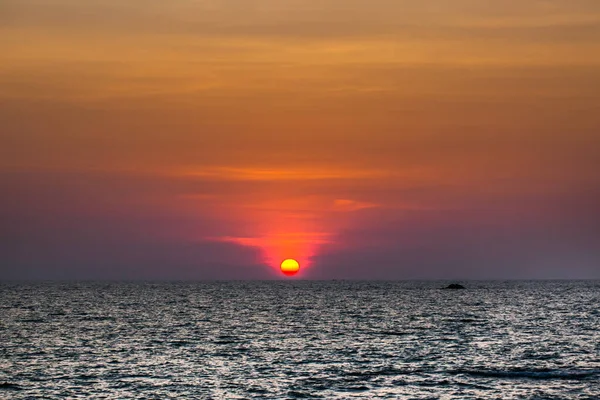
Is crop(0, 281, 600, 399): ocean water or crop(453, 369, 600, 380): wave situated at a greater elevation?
crop(0, 281, 600, 399): ocean water

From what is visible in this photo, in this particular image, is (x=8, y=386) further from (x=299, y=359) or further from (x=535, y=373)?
(x=535, y=373)

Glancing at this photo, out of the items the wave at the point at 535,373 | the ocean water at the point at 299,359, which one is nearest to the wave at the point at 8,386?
the ocean water at the point at 299,359

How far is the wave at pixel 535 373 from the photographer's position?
214 feet

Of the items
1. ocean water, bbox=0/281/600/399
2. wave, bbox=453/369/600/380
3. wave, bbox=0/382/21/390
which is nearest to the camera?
ocean water, bbox=0/281/600/399

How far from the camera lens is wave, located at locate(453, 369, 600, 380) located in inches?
2574

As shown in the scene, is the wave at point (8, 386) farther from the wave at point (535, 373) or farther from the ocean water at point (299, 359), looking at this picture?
the wave at point (535, 373)

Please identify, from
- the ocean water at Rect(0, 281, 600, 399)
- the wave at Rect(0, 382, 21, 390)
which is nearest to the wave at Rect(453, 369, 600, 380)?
the ocean water at Rect(0, 281, 600, 399)

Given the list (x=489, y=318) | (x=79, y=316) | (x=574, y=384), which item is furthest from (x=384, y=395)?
(x=79, y=316)

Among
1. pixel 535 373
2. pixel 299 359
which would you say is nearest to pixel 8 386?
pixel 299 359

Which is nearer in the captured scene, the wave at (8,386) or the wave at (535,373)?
the wave at (8,386)

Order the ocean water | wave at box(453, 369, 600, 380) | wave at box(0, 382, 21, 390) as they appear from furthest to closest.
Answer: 1. wave at box(453, 369, 600, 380)
2. wave at box(0, 382, 21, 390)
3. the ocean water

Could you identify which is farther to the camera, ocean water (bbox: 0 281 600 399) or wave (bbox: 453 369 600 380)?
wave (bbox: 453 369 600 380)

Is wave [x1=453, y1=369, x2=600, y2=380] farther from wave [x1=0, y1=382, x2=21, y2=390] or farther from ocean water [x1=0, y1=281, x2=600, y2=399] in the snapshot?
wave [x1=0, y1=382, x2=21, y2=390]

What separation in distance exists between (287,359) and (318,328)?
3750cm
